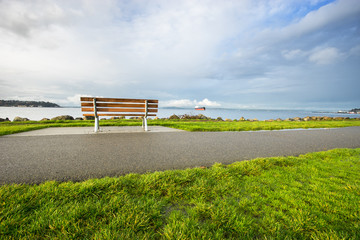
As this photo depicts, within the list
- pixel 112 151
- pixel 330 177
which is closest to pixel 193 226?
pixel 330 177

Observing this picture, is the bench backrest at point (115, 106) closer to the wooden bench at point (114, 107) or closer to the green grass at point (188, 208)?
the wooden bench at point (114, 107)

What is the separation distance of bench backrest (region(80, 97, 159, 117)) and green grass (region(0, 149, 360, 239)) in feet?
15.1

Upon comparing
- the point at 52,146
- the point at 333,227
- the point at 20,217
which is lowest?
the point at 333,227

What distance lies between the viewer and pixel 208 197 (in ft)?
6.88

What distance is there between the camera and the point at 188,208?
1853mm

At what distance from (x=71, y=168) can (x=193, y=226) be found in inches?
97.8

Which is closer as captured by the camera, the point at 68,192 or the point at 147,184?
the point at 68,192

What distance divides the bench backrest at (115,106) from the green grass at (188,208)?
4.62 m

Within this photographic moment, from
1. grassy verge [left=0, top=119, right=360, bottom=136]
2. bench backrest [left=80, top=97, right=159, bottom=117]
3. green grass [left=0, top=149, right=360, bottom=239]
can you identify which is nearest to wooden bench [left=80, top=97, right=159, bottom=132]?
bench backrest [left=80, top=97, right=159, bottom=117]

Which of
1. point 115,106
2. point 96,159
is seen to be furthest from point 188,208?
point 115,106

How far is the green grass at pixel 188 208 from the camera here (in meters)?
1.49

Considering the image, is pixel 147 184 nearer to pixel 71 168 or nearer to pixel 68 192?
pixel 68 192

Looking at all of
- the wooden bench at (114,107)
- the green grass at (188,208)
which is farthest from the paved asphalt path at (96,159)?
the wooden bench at (114,107)

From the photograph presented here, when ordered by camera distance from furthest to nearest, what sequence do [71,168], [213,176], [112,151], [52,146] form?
1. [52,146]
2. [112,151]
3. [71,168]
4. [213,176]
